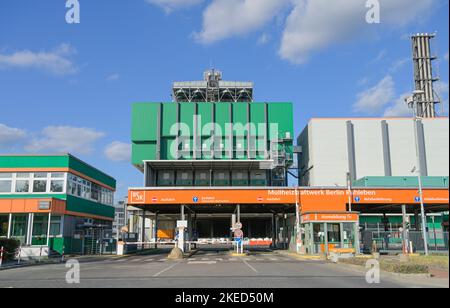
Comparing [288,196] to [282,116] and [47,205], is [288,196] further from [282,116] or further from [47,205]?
[282,116]

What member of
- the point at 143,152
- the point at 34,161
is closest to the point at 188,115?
the point at 143,152

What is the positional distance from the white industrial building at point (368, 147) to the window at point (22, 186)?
3925cm

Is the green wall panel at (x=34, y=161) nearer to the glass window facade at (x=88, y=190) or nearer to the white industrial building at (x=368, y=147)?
the glass window facade at (x=88, y=190)

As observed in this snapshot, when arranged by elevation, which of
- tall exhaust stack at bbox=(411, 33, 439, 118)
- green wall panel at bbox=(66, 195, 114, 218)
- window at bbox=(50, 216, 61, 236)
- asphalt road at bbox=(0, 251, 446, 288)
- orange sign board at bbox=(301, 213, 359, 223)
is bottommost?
asphalt road at bbox=(0, 251, 446, 288)

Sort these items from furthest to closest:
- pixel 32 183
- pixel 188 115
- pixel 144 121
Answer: pixel 188 115 → pixel 144 121 → pixel 32 183

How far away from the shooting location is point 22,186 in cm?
3828

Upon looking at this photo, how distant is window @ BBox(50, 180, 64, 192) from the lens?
128ft

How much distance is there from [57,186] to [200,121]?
90.8 ft

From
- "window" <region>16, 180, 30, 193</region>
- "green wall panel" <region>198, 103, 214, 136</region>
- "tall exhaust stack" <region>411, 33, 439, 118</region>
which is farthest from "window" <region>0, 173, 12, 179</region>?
"tall exhaust stack" <region>411, 33, 439, 118</region>

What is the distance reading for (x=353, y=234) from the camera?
34.7 meters

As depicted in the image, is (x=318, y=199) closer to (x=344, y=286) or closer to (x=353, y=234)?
(x=353, y=234)

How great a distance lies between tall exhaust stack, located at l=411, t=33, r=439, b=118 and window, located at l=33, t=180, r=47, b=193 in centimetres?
7276

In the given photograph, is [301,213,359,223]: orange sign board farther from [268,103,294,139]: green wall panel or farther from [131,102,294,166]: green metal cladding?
[268,103,294,139]: green wall panel
